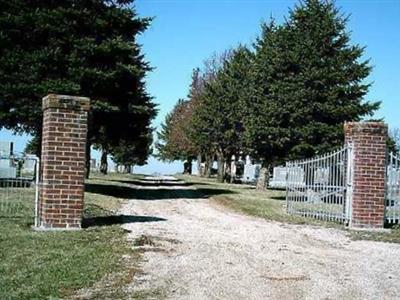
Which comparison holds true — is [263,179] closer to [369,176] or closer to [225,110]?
[225,110]

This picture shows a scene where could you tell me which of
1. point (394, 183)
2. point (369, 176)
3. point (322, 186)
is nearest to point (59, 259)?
point (369, 176)

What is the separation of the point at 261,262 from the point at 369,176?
704 centimetres

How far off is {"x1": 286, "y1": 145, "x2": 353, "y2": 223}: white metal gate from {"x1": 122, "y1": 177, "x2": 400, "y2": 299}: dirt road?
1.75 metres

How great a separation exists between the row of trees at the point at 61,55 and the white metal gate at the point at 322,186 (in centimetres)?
768

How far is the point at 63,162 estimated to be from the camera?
12.2 metres

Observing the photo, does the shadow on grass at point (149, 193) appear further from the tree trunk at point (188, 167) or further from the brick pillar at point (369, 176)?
the tree trunk at point (188, 167)

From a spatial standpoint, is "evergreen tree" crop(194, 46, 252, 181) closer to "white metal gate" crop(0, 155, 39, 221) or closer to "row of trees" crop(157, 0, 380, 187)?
"row of trees" crop(157, 0, 380, 187)

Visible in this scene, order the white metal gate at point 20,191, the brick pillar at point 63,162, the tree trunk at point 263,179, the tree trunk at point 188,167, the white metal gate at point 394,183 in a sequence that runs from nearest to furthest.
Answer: the brick pillar at point 63,162, the white metal gate at point 20,191, the white metal gate at point 394,183, the tree trunk at point 263,179, the tree trunk at point 188,167

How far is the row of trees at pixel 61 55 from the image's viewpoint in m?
21.9

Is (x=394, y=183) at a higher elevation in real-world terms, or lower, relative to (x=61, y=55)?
lower

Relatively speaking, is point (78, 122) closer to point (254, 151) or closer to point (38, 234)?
point (38, 234)

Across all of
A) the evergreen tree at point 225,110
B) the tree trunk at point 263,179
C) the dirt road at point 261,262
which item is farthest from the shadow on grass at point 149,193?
the evergreen tree at point 225,110

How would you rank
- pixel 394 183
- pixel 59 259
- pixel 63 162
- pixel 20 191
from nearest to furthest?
pixel 59 259 < pixel 63 162 < pixel 394 183 < pixel 20 191

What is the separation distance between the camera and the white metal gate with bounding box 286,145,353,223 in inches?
629
